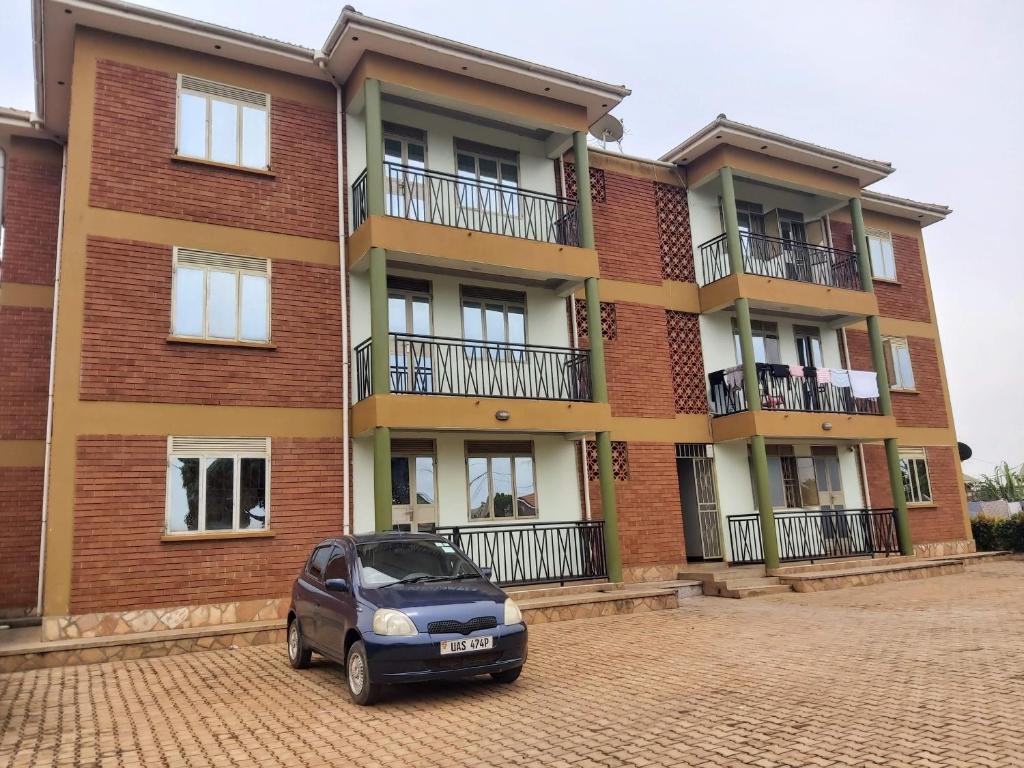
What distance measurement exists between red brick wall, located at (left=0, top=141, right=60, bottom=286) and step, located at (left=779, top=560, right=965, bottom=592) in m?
15.1

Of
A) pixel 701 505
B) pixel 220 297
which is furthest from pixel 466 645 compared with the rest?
pixel 701 505

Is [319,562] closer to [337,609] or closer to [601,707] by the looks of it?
[337,609]

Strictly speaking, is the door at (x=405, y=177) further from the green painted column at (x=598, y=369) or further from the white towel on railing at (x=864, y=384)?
the white towel on railing at (x=864, y=384)

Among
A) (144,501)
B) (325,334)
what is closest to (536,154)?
(325,334)

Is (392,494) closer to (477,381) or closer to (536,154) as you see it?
(477,381)

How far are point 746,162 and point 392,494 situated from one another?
10.9 m

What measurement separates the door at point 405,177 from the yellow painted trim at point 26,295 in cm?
646

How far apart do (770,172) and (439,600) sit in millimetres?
14245

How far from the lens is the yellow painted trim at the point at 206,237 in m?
11.7

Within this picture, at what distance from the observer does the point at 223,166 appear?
12641 mm

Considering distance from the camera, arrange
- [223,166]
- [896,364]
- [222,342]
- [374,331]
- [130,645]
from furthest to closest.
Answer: [896,364]
[223,166]
[374,331]
[222,342]
[130,645]

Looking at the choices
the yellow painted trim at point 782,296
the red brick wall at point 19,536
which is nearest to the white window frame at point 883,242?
the yellow painted trim at point 782,296

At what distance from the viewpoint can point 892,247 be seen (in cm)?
2166

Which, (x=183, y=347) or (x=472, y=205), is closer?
(x=183, y=347)
